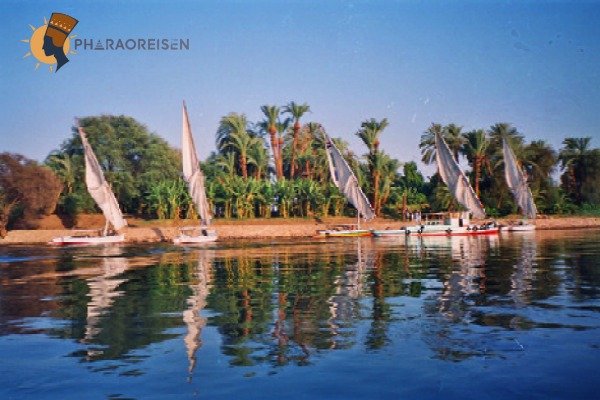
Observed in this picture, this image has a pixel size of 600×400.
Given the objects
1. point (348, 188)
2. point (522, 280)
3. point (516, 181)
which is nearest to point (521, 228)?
point (516, 181)

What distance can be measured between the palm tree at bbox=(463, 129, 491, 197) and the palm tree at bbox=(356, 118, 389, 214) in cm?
1259

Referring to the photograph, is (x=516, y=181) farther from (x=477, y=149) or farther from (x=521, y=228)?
(x=477, y=149)

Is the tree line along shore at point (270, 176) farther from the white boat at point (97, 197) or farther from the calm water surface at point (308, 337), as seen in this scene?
the calm water surface at point (308, 337)

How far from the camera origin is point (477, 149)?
92.4 metres

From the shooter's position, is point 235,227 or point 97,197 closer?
point 97,197

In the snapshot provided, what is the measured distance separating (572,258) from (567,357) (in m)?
24.5

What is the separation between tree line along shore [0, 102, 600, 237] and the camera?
83.6m

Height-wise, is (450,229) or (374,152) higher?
(374,152)

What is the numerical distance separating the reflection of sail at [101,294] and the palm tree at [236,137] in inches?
2337

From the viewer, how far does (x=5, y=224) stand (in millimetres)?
77625

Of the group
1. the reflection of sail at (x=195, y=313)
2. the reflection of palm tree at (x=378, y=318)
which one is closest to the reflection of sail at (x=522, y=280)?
the reflection of palm tree at (x=378, y=318)

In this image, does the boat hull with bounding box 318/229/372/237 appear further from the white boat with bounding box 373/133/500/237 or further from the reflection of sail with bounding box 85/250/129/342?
the reflection of sail with bounding box 85/250/129/342

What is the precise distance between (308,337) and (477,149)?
83.2 meters

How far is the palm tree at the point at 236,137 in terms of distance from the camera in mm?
95312
